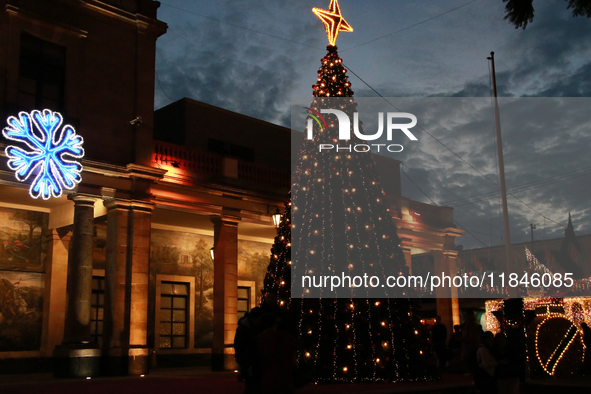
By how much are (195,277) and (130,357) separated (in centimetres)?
646

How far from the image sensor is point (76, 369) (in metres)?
14.2

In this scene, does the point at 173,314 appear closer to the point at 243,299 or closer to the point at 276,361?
the point at 243,299

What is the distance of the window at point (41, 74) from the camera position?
1513 centimetres

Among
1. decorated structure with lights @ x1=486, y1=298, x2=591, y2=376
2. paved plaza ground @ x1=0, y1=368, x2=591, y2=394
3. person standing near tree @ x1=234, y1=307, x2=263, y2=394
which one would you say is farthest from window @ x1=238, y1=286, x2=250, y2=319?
person standing near tree @ x1=234, y1=307, x2=263, y2=394

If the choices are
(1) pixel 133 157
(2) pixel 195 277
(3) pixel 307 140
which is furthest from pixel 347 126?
(2) pixel 195 277

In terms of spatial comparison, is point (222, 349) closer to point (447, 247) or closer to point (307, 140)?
point (307, 140)

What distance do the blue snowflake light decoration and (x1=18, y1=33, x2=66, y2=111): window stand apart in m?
0.69

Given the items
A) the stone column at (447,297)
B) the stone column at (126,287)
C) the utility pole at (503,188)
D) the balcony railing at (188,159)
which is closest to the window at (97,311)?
the stone column at (126,287)

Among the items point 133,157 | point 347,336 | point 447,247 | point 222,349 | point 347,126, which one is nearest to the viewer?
point 347,336

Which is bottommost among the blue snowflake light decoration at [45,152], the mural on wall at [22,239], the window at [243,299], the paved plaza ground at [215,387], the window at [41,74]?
the paved plaza ground at [215,387]

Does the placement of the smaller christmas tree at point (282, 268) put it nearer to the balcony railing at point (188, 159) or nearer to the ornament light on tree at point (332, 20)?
the ornament light on tree at point (332, 20)

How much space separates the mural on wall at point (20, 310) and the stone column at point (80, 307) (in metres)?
2.82

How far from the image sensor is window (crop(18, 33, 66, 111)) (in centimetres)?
1513

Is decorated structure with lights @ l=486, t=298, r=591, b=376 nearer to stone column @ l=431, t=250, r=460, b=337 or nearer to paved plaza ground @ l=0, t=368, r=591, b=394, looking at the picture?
paved plaza ground @ l=0, t=368, r=591, b=394
